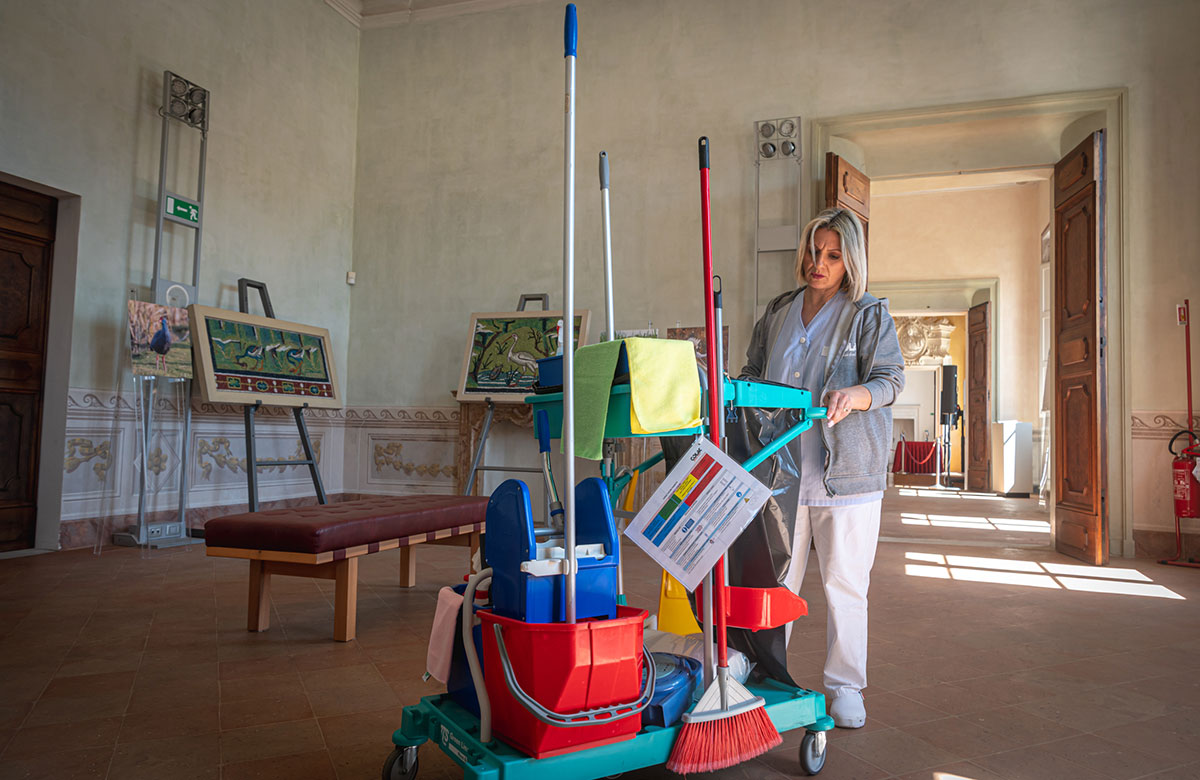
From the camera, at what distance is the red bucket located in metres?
1.47

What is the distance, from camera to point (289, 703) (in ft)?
7.64

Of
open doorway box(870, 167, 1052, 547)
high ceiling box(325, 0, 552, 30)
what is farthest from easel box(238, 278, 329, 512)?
open doorway box(870, 167, 1052, 547)

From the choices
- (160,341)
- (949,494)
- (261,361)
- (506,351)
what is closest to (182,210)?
(160,341)

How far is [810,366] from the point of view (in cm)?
231

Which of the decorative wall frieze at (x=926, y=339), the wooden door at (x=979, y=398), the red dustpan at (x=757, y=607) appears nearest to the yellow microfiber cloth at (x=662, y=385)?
the red dustpan at (x=757, y=607)

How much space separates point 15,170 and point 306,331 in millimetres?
2156

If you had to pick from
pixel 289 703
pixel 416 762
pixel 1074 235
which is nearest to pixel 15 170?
pixel 289 703

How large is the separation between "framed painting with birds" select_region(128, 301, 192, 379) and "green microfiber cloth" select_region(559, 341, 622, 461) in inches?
178

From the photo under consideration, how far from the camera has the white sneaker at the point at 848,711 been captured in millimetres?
2164

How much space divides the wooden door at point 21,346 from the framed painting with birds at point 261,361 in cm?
91

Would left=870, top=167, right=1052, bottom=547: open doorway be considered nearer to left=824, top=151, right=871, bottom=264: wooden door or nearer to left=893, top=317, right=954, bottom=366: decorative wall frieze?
left=893, top=317, right=954, bottom=366: decorative wall frieze

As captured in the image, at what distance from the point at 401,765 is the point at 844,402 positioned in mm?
1363

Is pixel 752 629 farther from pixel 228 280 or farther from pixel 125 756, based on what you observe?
pixel 228 280

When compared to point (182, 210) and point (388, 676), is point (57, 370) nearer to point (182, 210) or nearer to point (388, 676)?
point (182, 210)
